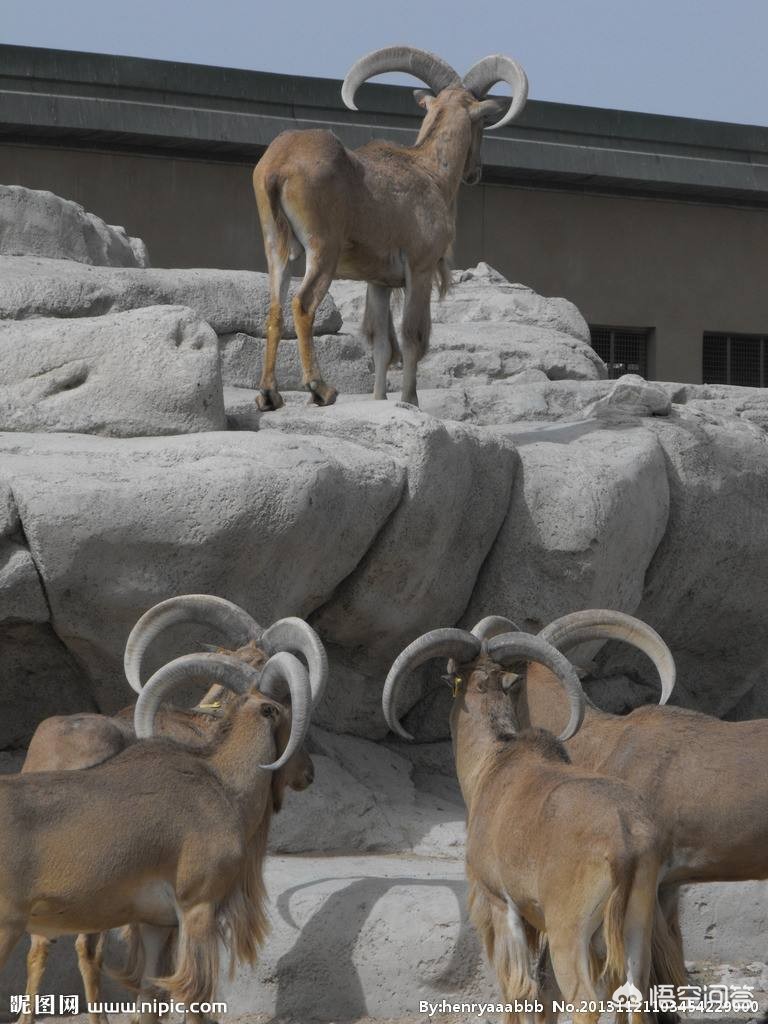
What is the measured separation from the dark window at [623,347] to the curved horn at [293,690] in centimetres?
1327

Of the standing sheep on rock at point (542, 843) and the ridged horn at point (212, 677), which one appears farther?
the ridged horn at point (212, 677)

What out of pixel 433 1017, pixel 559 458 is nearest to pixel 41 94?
pixel 559 458

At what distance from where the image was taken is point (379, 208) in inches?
421

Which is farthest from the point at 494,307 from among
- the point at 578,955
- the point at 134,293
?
the point at 578,955

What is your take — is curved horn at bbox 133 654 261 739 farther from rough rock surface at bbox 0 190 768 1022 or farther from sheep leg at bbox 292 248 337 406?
sheep leg at bbox 292 248 337 406

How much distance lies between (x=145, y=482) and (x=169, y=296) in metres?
3.14

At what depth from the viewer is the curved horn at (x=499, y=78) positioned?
1126cm

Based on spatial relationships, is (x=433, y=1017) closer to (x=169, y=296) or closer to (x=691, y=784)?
(x=691, y=784)

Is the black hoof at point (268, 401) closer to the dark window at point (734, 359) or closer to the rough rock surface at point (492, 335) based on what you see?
the rough rock surface at point (492, 335)

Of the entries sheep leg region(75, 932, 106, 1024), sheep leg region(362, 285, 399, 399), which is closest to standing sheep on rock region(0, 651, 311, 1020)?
sheep leg region(75, 932, 106, 1024)

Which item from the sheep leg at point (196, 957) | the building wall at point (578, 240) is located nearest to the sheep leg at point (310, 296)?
the sheep leg at point (196, 957)

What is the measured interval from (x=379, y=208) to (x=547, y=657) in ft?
12.4

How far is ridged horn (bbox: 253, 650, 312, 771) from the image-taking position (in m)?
7.36

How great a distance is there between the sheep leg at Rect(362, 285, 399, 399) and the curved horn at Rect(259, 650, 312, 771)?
12.7 ft
